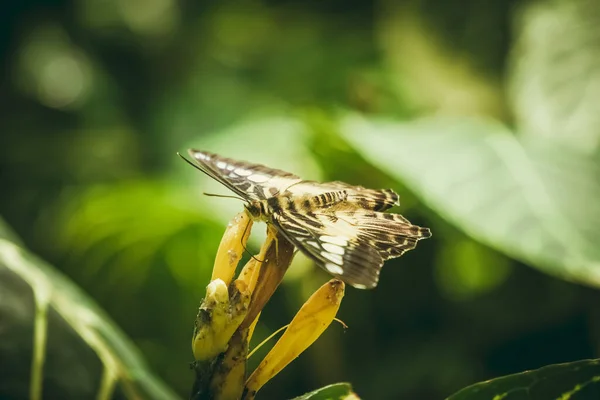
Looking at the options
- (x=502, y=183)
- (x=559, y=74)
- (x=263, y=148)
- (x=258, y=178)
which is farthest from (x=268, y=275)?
(x=559, y=74)

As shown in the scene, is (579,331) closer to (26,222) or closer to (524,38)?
(524,38)

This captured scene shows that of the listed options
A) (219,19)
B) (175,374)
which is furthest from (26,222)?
(219,19)

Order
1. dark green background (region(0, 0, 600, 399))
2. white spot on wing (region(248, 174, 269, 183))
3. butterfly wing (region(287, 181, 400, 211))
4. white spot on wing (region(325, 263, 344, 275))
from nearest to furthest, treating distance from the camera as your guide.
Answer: white spot on wing (region(325, 263, 344, 275)) → butterfly wing (region(287, 181, 400, 211)) → white spot on wing (region(248, 174, 269, 183)) → dark green background (region(0, 0, 600, 399))

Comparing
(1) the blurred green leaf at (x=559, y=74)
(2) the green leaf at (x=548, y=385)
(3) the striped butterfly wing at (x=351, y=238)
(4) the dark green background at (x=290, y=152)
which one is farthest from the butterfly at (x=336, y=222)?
(1) the blurred green leaf at (x=559, y=74)

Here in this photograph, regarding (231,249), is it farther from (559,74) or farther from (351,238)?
(559,74)

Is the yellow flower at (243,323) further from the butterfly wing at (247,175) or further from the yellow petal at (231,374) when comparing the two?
the butterfly wing at (247,175)

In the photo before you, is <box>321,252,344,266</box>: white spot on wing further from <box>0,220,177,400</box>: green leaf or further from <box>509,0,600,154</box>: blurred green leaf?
<box>509,0,600,154</box>: blurred green leaf

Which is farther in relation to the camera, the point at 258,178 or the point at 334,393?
the point at 258,178

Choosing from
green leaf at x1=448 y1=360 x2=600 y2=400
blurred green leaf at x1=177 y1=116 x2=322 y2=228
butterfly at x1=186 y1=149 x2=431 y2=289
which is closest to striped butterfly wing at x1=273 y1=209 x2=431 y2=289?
butterfly at x1=186 y1=149 x2=431 y2=289
